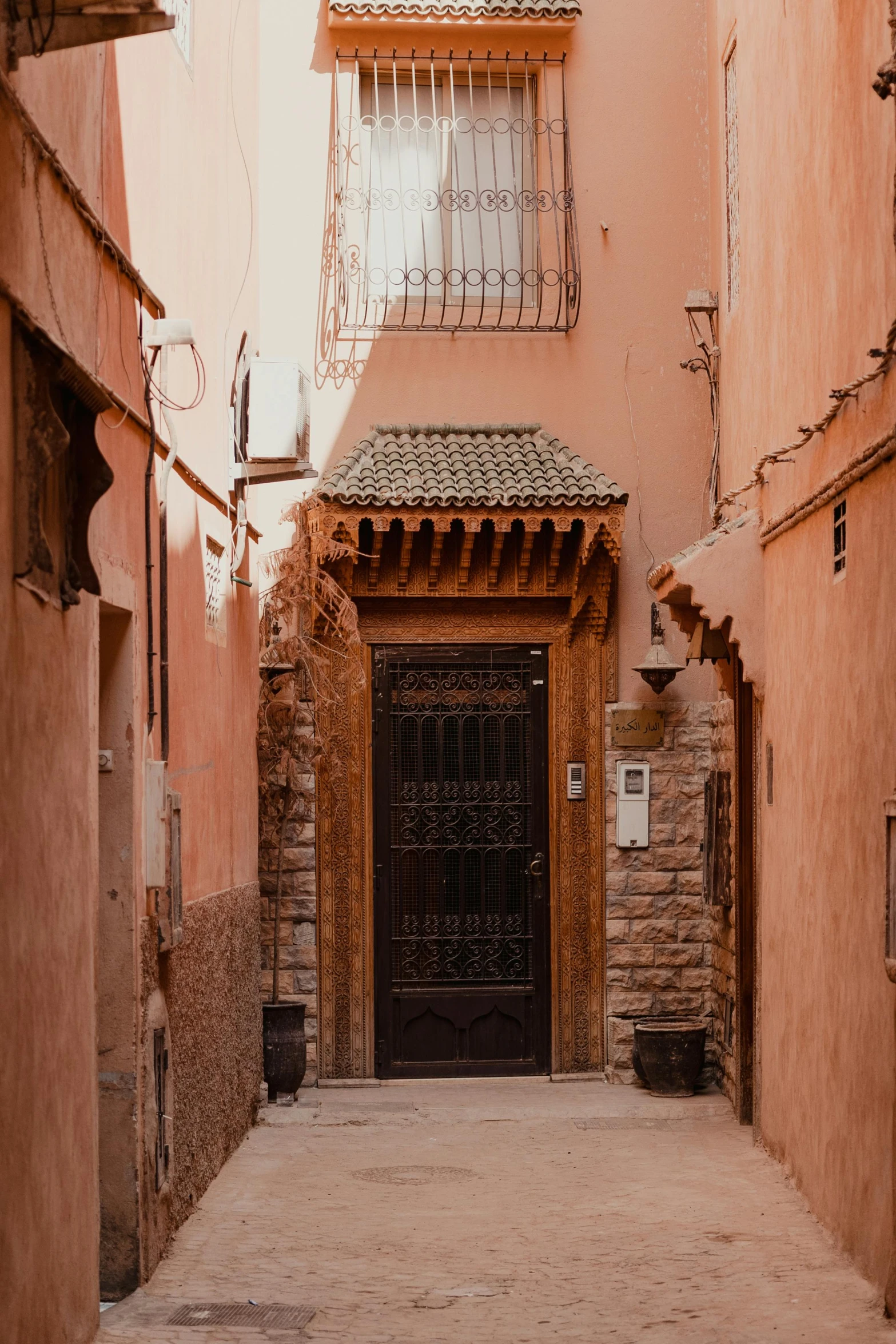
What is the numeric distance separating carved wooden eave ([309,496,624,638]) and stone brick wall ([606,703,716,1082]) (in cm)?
102

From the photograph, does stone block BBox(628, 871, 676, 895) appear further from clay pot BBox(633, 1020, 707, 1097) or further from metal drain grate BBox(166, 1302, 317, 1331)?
metal drain grate BBox(166, 1302, 317, 1331)

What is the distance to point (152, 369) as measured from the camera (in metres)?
7.07

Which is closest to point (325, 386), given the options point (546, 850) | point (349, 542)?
point (349, 542)

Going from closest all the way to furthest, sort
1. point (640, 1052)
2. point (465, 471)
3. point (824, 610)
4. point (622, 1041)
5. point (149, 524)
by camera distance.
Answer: point (149, 524)
point (824, 610)
point (640, 1052)
point (465, 471)
point (622, 1041)

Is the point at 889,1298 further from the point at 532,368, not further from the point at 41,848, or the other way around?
the point at 532,368

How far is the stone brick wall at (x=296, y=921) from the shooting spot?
37.6 ft

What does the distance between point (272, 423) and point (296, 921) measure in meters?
3.79

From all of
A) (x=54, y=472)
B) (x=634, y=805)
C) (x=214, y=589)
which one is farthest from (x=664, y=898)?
(x=54, y=472)

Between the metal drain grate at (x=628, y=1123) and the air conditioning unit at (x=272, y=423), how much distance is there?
4428 mm

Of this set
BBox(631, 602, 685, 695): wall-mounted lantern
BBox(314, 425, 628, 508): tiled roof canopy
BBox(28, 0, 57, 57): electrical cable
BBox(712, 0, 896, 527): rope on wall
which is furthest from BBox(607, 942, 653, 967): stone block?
BBox(28, 0, 57, 57): electrical cable

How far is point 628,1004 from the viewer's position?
11539mm

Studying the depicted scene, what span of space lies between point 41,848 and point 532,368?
793 cm

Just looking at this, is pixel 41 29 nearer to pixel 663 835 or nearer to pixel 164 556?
pixel 164 556

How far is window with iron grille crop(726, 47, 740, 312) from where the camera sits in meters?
10.7
